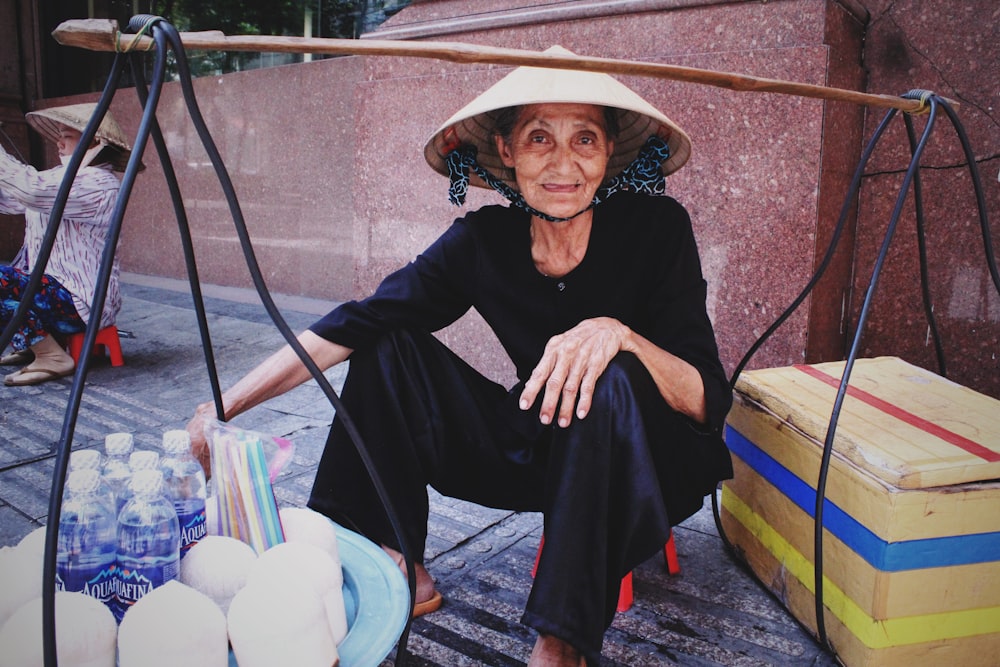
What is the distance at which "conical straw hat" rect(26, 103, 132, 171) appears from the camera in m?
3.70

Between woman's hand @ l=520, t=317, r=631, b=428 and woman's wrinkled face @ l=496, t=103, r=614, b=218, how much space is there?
43 cm

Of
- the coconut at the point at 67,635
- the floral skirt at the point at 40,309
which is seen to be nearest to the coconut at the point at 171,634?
the coconut at the point at 67,635

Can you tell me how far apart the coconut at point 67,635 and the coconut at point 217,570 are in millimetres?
151

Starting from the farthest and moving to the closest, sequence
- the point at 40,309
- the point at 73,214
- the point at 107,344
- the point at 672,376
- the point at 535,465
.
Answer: the point at 107,344, the point at 40,309, the point at 73,214, the point at 535,465, the point at 672,376

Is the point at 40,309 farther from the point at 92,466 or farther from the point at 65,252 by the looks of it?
the point at 92,466

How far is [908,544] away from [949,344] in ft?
5.25

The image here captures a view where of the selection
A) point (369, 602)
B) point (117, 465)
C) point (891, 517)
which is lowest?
point (369, 602)

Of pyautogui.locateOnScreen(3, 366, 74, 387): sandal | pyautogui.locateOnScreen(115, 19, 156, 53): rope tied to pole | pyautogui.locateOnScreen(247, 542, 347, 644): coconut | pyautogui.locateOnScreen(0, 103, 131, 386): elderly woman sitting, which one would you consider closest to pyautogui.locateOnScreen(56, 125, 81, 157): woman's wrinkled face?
pyautogui.locateOnScreen(0, 103, 131, 386): elderly woman sitting

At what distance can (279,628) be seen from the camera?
3.22ft

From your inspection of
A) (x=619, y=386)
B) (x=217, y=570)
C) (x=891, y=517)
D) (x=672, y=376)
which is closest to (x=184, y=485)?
(x=217, y=570)

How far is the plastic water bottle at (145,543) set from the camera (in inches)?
43.4

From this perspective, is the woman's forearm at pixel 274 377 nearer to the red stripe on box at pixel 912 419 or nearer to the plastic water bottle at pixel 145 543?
the plastic water bottle at pixel 145 543

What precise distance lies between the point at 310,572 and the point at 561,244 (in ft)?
3.59

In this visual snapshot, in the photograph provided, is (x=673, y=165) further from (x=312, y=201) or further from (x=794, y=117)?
(x=312, y=201)
